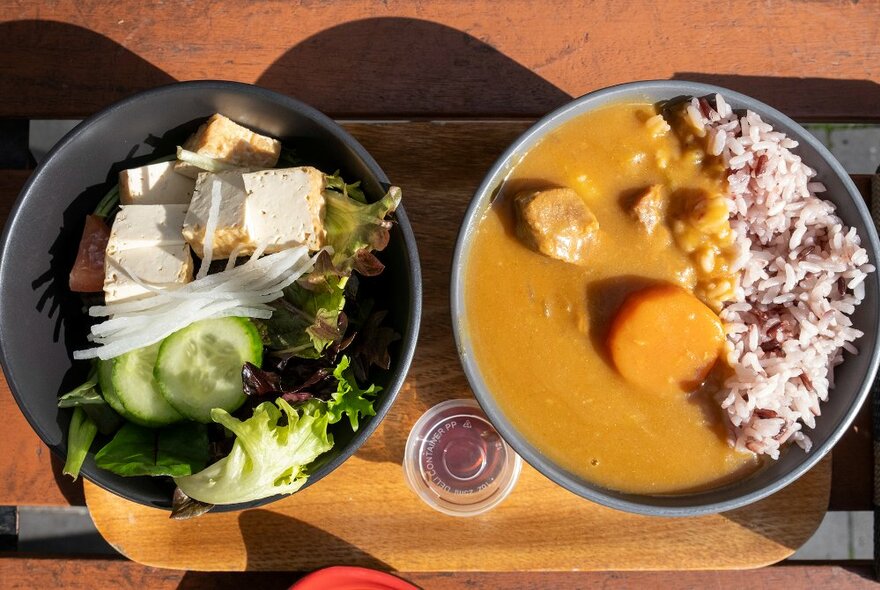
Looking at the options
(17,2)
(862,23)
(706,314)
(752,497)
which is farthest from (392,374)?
(862,23)

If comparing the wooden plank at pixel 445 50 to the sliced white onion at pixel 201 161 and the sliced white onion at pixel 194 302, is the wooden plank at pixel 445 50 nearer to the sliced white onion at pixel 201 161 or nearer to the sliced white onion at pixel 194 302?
the sliced white onion at pixel 201 161

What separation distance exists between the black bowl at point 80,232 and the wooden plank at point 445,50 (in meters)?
0.37

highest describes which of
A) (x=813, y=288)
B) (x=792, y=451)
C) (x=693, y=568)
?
(x=813, y=288)

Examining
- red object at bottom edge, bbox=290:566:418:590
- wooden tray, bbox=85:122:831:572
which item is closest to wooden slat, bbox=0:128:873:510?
wooden tray, bbox=85:122:831:572

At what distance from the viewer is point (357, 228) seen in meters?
1.83

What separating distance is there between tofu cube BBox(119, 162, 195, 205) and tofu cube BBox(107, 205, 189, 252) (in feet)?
0.22

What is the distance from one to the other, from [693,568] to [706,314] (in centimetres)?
81

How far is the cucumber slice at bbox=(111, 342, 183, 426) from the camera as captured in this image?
6.12ft

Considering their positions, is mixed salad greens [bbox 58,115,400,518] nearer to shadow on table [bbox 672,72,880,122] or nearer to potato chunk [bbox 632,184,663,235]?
potato chunk [bbox 632,184,663,235]

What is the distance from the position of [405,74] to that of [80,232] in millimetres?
1058

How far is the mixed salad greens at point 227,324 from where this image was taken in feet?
5.87

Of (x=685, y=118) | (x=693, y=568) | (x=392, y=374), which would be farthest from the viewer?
(x=693, y=568)

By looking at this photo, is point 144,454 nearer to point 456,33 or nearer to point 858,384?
point 456,33

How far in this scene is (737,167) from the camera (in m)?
1.95
